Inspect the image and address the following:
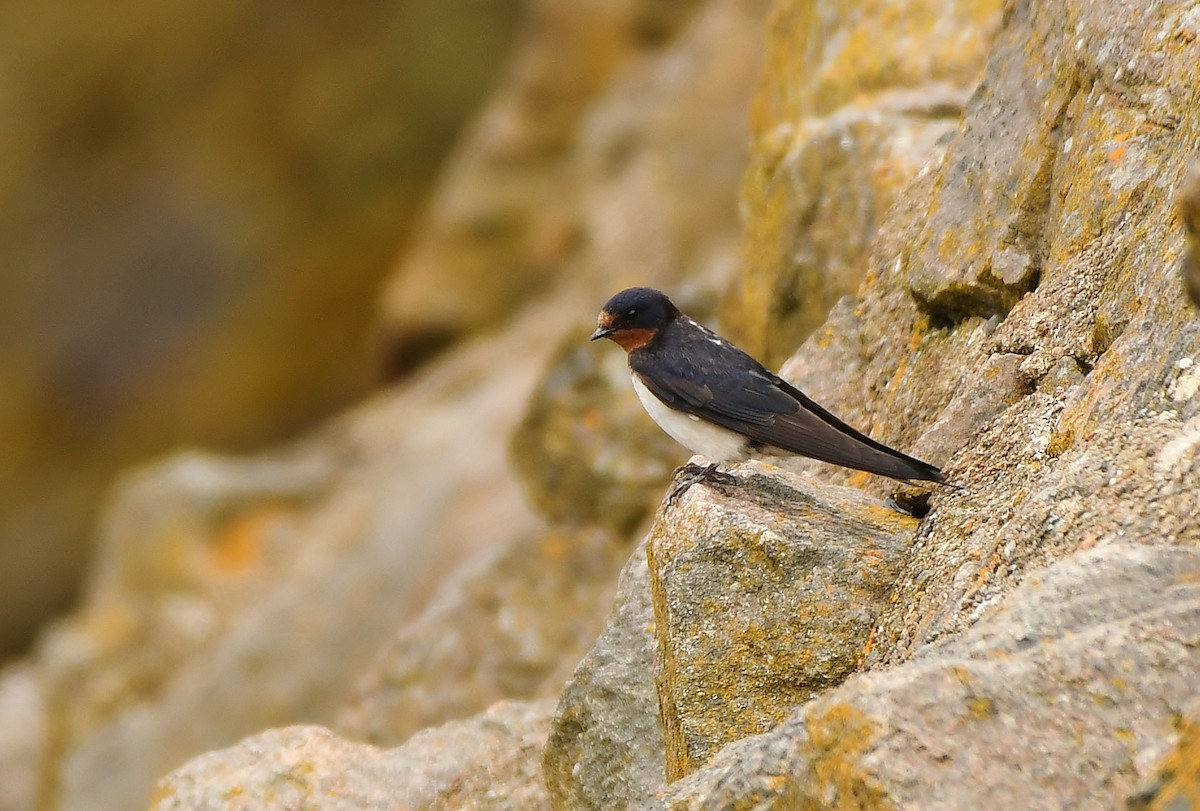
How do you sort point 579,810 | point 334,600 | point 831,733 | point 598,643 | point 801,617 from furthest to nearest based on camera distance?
point 334,600, point 598,643, point 579,810, point 801,617, point 831,733

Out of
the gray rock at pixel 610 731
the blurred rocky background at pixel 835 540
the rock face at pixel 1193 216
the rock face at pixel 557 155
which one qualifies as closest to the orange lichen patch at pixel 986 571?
the blurred rocky background at pixel 835 540

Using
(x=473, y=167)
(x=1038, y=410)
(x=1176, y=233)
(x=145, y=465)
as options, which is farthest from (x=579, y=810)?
(x=145, y=465)

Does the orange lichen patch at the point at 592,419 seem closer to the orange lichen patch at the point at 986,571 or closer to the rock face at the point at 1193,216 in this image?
the orange lichen patch at the point at 986,571

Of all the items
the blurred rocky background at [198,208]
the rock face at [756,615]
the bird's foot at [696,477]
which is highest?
the blurred rocky background at [198,208]

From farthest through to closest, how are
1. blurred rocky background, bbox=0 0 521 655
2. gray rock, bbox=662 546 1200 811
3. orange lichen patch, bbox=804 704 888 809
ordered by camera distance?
blurred rocky background, bbox=0 0 521 655 → orange lichen patch, bbox=804 704 888 809 → gray rock, bbox=662 546 1200 811

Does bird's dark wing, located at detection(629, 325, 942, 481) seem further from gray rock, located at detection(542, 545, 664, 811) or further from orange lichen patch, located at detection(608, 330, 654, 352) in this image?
gray rock, located at detection(542, 545, 664, 811)

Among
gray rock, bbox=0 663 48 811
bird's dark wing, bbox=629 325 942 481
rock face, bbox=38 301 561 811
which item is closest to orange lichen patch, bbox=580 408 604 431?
rock face, bbox=38 301 561 811

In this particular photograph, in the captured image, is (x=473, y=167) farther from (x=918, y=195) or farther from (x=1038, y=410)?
(x=1038, y=410)
